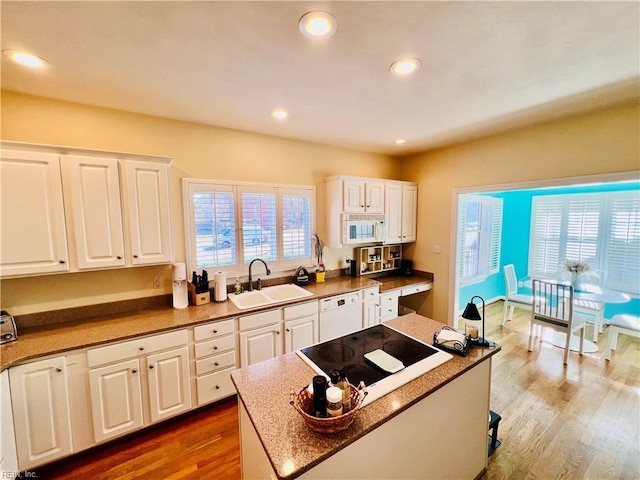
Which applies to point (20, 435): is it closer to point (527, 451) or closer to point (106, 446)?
point (106, 446)

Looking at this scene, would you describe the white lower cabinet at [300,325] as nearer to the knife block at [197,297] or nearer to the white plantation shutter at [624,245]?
the knife block at [197,297]

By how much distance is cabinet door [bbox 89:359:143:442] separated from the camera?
6.04ft

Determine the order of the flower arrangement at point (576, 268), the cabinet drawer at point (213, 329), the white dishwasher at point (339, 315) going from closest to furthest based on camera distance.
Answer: the cabinet drawer at point (213, 329) < the white dishwasher at point (339, 315) < the flower arrangement at point (576, 268)

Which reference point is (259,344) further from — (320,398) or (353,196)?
(353,196)

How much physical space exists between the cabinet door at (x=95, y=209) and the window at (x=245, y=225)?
0.58 m

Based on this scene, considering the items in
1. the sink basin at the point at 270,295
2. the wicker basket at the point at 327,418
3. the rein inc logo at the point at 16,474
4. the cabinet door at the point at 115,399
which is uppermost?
the wicker basket at the point at 327,418

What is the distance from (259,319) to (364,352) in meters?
1.18

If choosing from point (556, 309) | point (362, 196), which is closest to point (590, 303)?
point (556, 309)

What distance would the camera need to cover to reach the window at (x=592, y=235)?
392 cm

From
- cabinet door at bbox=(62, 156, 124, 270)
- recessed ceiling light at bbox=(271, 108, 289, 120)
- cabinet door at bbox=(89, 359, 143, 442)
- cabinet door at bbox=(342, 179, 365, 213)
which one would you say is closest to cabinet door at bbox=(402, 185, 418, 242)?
cabinet door at bbox=(342, 179, 365, 213)

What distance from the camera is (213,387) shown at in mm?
2281

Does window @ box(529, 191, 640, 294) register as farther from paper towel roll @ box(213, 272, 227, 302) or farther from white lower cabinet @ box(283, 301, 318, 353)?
paper towel roll @ box(213, 272, 227, 302)

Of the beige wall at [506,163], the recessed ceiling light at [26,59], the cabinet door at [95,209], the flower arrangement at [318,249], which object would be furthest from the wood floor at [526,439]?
the recessed ceiling light at [26,59]

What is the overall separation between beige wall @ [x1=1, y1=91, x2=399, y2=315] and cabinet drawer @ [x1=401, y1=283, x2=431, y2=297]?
1897 millimetres
